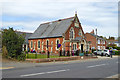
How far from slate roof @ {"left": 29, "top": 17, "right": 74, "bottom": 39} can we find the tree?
1684cm

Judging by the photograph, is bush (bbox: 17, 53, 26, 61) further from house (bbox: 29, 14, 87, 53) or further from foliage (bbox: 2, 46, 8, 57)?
house (bbox: 29, 14, 87, 53)

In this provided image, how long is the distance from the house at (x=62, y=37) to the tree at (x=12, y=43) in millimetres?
13986

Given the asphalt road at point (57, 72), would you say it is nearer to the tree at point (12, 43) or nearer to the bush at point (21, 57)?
the bush at point (21, 57)

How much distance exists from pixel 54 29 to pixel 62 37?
6.07 m

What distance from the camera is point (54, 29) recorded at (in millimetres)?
41125

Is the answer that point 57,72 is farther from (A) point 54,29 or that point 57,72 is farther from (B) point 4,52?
(A) point 54,29

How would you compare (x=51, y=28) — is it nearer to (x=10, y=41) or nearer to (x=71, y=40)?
(x=71, y=40)

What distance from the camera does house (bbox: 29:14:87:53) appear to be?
3634cm

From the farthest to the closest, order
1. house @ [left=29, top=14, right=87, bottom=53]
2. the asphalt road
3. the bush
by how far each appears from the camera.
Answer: house @ [left=29, top=14, right=87, bottom=53]
the bush
the asphalt road

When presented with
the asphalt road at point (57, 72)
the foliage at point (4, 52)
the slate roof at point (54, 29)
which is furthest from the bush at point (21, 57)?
the slate roof at point (54, 29)

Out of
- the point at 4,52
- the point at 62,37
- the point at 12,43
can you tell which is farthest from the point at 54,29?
the point at 4,52

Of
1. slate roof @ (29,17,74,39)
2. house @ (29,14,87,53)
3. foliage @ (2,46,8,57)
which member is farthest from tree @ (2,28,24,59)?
slate roof @ (29,17,74,39)

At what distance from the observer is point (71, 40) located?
36.4 meters

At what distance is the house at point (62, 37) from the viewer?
3634 cm
